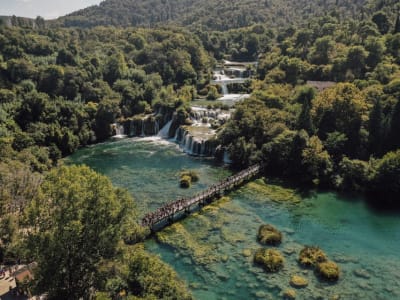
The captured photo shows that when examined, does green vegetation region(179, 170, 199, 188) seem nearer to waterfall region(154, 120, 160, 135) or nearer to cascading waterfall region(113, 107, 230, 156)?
cascading waterfall region(113, 107, 230, 156)

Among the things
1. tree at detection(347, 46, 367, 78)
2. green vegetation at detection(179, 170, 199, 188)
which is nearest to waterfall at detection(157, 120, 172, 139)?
green vegetation at detection(179, 170, 199, 188)

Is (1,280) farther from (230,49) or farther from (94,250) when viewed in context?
(230,49)

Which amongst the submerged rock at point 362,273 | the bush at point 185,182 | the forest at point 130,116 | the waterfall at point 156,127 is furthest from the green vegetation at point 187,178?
the submerged rock at point 362,273

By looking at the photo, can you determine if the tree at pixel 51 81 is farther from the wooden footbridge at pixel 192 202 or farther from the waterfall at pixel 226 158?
the wooden footbridge at pixel 192 202

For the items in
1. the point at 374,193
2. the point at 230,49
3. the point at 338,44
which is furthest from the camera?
the point at 230,49

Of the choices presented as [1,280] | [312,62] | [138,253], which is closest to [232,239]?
[138,253]

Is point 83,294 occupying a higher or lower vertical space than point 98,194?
lower
